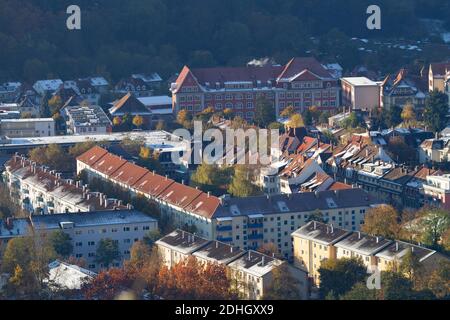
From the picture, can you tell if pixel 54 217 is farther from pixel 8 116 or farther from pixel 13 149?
pixel 8 116

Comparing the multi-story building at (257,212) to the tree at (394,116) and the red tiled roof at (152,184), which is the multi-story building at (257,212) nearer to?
the red tiled roof at (152,184)

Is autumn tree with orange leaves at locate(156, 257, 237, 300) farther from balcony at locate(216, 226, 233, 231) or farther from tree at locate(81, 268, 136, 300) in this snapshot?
balcony at locate(216, 226, 233, 231)

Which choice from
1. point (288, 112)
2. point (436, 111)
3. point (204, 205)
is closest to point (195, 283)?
point (204, 205)

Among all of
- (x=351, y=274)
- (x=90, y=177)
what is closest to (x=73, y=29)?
(x=90, y=177)

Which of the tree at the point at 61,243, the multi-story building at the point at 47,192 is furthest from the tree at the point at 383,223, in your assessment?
the tree at the point at 61,243

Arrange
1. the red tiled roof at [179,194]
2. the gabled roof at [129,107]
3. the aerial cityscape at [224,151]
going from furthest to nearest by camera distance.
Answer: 1. the gabled roof at [129,107]
2. the red tiled roof at [179,194]
3. the aerial cityscape at [224,151]

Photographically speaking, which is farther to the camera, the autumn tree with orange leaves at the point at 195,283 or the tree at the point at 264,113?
the tree at the point at 264,113
